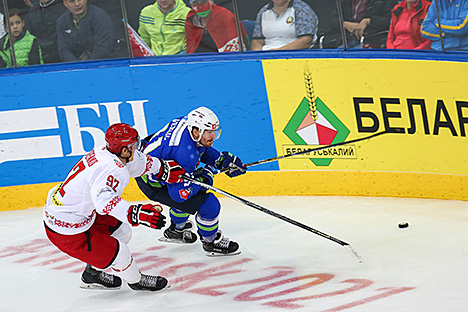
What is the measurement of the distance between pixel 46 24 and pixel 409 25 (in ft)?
10.2

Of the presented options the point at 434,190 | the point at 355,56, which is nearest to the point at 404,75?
the point at 355,56

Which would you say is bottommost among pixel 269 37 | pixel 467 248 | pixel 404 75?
pixel 467 248

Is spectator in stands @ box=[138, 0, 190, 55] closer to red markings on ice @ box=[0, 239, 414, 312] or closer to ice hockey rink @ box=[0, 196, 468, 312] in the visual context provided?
ice hockey rink @ box=[0, 196, 468, 312]

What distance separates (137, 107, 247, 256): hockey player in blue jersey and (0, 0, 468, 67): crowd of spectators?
1.44 m

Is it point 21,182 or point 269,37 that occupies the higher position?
point 269,37

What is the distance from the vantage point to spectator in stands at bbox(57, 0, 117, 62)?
605 cm

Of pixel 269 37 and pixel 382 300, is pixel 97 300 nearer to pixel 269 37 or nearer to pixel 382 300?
pixel 382 300

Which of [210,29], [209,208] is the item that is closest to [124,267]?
[209,208]

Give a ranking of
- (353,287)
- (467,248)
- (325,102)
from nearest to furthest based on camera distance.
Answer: (353,287)
(467,248)
(325,102)

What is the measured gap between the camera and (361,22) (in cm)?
542

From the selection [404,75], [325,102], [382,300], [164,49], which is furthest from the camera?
[164,49]

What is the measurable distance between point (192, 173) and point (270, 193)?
5.59ft

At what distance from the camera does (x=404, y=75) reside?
5262mm

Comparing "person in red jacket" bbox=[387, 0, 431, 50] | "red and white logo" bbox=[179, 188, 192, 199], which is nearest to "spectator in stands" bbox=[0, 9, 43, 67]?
"red and white logo" bbox=[179, 188, 192, 199]
